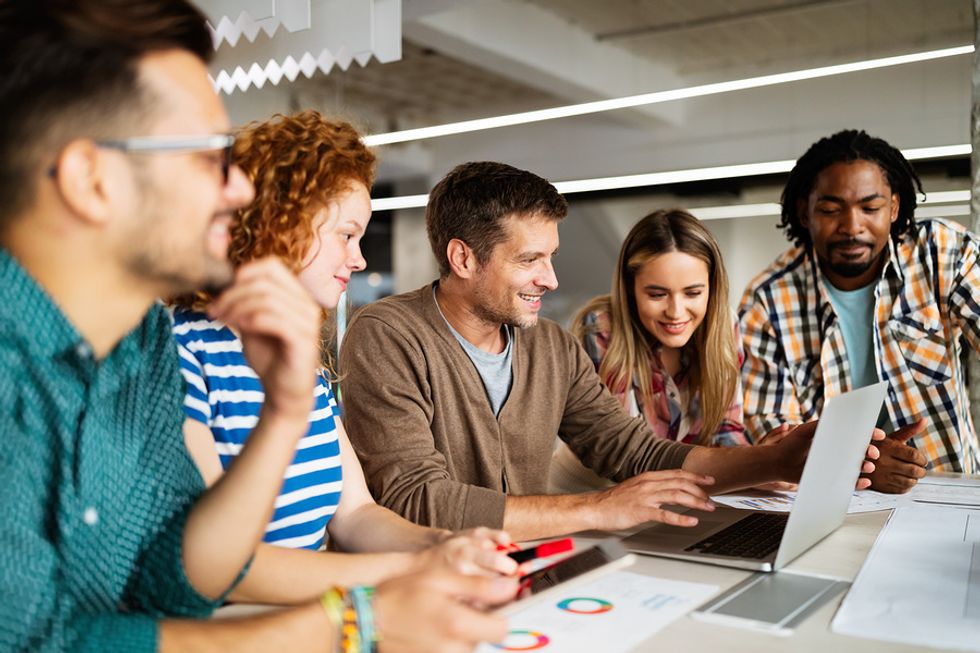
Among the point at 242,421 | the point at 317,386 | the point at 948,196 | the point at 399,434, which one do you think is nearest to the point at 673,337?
the point at 399,434

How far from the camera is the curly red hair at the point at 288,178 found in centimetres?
136

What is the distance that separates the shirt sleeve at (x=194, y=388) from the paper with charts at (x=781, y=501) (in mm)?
1006

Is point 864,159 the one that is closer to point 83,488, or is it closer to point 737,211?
point 83,488

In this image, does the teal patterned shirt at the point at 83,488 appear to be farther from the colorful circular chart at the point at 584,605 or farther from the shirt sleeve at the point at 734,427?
the shirt sleeve at the point at 734,427

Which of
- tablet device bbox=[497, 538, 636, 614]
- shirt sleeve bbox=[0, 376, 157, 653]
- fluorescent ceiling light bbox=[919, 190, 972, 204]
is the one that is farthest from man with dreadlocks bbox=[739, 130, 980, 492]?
fluorescent ceiling light bbox=[919, 190, 972, 204]

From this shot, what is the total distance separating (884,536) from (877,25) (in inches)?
182

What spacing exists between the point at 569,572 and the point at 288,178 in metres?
0.72

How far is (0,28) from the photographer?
0.80 m

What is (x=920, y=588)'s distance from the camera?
1.17 metres

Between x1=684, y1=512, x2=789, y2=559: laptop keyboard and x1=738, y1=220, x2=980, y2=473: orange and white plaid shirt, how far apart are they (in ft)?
2.99

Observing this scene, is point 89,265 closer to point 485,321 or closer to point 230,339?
point 230,339

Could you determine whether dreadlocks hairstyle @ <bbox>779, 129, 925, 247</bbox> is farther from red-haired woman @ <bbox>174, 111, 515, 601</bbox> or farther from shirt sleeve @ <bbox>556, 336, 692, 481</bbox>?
red-haired woman @ <bbox>174, 111, 515, 601</bbox>

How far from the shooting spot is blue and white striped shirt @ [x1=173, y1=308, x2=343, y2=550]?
1265mm

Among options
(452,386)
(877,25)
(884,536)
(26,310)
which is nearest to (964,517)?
(884,536)
